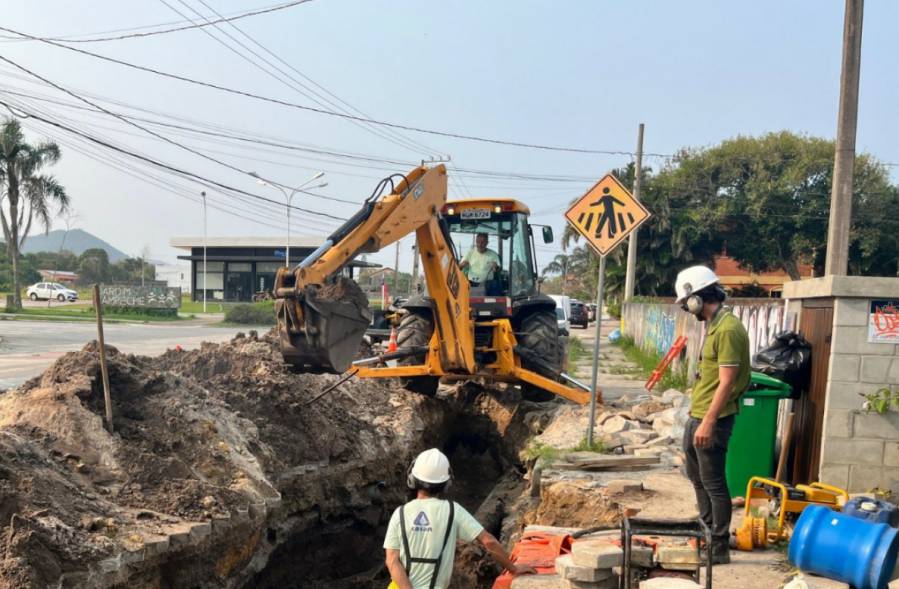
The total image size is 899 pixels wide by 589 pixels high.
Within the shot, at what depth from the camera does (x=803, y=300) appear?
689 centimetres

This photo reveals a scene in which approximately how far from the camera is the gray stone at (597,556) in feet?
14.0

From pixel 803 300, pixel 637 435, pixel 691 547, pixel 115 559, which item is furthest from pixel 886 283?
pixel 115 559

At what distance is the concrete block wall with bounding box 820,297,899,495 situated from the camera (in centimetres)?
601

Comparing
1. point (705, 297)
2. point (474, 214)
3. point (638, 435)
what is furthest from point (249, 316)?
point (705, 297)

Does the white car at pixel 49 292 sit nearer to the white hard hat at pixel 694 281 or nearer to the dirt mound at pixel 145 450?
the dirt mound at pixel 145 450

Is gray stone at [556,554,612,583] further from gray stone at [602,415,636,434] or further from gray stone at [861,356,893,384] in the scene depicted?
gray stone at [602,415,636,434]

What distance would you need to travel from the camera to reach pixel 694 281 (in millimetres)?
5000

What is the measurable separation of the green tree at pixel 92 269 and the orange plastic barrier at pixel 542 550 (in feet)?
262

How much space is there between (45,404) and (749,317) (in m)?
10.1

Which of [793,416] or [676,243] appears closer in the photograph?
[793,416]

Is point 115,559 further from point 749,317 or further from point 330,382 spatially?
point 749,317

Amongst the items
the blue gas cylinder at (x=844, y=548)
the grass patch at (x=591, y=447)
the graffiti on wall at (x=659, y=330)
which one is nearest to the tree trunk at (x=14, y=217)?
the graffiti on wall at (x=659, y=330)

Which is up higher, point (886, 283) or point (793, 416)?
point (886, 283)

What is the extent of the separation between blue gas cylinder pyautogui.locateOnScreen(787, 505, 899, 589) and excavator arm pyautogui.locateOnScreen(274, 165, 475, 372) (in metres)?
4.07
